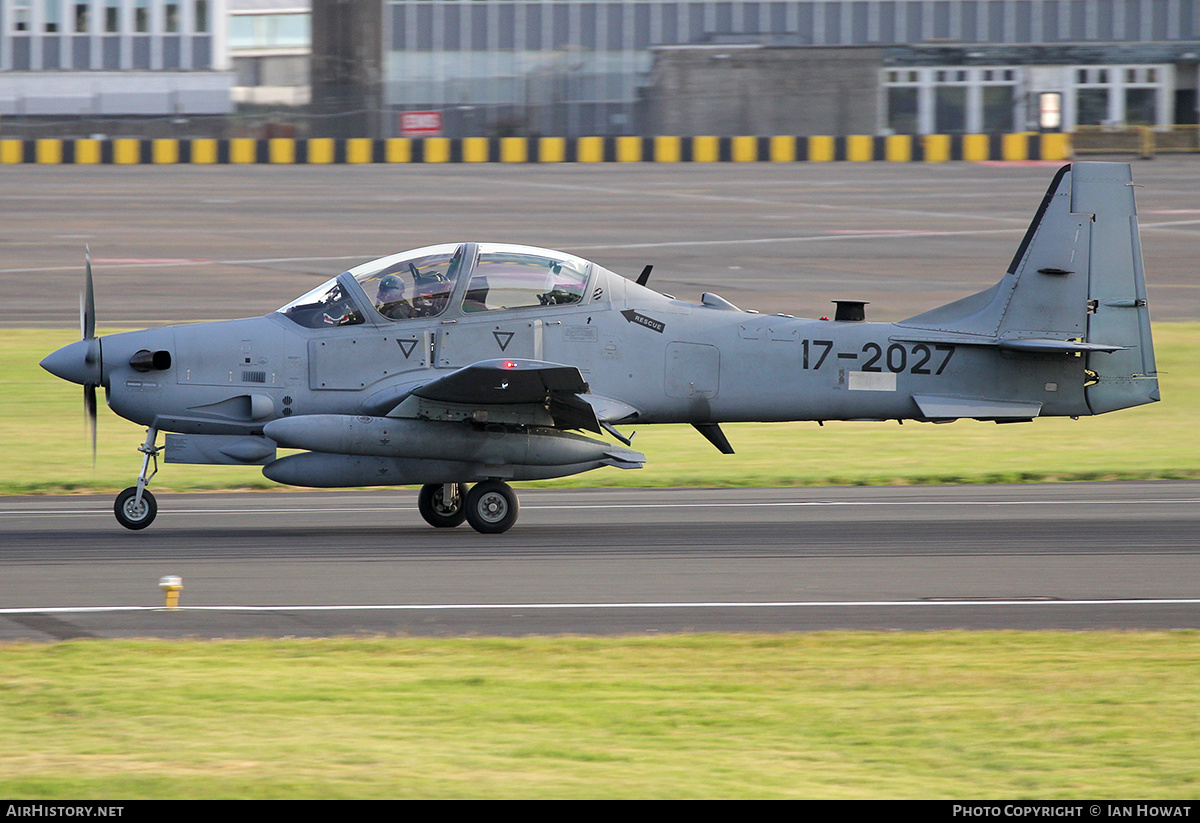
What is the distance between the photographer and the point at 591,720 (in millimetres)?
7793

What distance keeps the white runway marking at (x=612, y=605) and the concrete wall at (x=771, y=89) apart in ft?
169

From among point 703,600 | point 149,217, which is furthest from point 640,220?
point 703,600

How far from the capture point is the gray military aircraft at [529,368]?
1344cm

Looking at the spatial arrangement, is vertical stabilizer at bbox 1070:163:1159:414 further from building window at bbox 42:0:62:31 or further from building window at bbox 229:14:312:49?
building window at bbox 229:14:312:49

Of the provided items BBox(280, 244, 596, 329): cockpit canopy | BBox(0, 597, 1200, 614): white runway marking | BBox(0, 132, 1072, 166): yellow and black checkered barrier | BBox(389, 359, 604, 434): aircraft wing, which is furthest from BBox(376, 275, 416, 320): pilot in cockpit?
BBox(0, 132, 1072, 166): yellow and black checkered barrier

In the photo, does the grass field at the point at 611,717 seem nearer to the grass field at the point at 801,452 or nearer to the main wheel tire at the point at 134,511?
the main wheel tire at the point at 134,511

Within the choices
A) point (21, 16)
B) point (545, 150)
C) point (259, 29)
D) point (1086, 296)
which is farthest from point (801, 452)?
point (259, 29)

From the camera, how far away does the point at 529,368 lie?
12820 millimetres

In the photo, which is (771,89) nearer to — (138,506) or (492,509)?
(492,509)

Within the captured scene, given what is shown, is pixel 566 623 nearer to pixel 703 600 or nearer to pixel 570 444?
pixel 703 600

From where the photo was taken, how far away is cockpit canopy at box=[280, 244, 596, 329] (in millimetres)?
13586

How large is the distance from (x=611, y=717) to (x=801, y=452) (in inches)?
493

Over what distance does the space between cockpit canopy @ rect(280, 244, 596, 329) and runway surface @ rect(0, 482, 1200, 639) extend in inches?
85.1

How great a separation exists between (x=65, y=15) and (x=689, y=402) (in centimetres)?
7004
